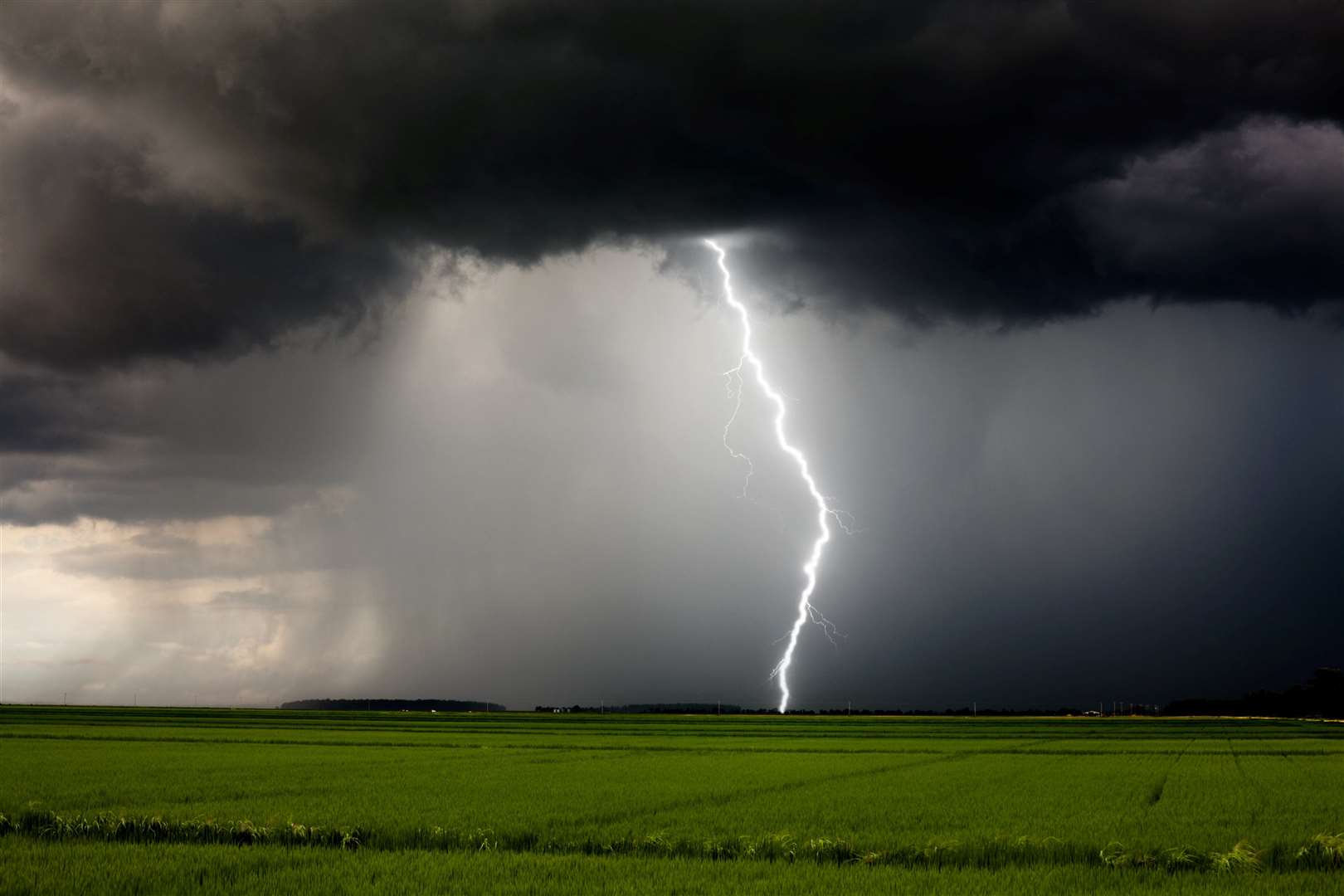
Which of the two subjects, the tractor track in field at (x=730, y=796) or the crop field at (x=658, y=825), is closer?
the crop field at (x=658, y=825)

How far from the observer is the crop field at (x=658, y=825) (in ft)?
45.3

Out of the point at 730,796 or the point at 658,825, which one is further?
the point at 730,796

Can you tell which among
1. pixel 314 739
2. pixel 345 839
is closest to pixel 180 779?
pixel 345 839

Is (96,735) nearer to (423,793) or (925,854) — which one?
(423,793)

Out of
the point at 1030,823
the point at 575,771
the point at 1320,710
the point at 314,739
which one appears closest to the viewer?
the point at 1030,823

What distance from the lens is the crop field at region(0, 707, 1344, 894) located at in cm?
1382

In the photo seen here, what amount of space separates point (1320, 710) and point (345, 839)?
221 meters

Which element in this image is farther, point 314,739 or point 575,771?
point 314,739

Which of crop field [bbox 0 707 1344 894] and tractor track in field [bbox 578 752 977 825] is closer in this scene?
crop field [bbox 0 707 1344 894]

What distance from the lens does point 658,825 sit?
18.9 meters

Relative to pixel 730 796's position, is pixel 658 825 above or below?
above

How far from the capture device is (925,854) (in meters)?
16.0

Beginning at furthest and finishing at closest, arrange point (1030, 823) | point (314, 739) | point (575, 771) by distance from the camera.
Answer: point (314, 739)
point (575, 771)
point (1030, 823)

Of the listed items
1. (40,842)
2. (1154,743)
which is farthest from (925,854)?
(1154,743)
